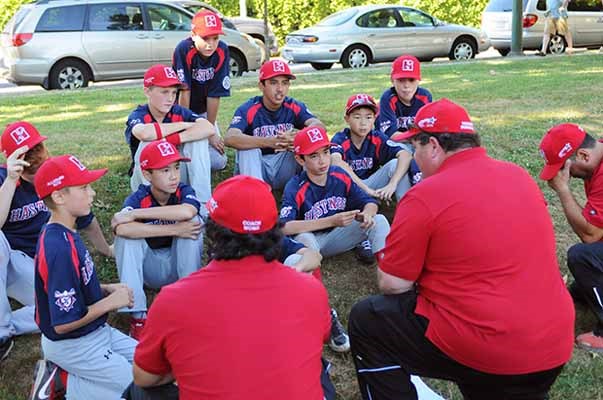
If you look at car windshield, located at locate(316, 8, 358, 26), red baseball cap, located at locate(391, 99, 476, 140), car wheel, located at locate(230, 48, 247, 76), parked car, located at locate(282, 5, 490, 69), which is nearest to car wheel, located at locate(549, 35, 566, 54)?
parked car, located at locate(282, 5, 490, 69)

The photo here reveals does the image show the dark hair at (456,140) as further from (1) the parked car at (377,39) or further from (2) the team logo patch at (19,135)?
(1) the parked car at (377,39)

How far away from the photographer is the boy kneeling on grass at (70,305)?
3271 millimetres

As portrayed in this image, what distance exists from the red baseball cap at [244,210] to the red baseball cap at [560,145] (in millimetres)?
2380

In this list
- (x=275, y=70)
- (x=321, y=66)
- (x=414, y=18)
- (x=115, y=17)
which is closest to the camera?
(x=275, y=70)

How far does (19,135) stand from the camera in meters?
4.33

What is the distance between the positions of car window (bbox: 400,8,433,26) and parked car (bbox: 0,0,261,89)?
4156 millimetres

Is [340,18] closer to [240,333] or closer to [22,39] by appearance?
[22,39]

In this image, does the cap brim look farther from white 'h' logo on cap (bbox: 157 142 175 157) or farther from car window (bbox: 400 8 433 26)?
car window (bbox: 400 8 433 26)

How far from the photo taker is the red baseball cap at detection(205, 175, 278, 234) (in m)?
2.48

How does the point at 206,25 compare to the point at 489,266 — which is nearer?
the point at 489,266

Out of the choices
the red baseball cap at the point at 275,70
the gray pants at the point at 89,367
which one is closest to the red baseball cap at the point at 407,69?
the red baseball cap at the point at 275,70

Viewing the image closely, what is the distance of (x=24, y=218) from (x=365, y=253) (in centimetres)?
240

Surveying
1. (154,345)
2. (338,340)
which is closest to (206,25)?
(338,340)

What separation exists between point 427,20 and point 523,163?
10.5m
